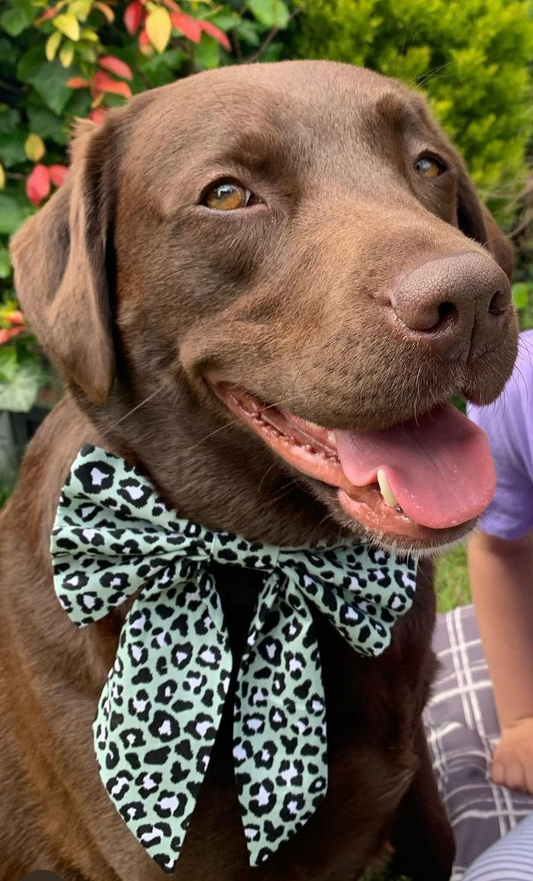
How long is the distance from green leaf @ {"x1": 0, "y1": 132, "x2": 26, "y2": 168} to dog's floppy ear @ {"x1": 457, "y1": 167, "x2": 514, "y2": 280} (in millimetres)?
2043

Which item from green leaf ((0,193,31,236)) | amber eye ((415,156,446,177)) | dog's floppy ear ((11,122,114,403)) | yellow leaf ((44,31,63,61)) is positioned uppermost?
A: amber eye ((415,156,446,177))

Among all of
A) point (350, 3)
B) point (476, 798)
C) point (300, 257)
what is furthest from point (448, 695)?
point (350, 3)

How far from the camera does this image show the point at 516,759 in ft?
7.40

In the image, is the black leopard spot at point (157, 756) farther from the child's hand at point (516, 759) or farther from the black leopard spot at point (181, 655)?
the child's hand at point (516, 759)

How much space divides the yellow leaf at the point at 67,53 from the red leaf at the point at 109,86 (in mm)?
108

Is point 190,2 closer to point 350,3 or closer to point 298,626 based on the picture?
point 350,3

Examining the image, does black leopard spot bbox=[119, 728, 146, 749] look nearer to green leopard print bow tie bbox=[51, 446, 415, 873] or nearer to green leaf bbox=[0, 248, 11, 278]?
green leopard print bow tie bbox=[51, 446, 415, 873]

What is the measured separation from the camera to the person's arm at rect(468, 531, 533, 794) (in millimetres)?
2250

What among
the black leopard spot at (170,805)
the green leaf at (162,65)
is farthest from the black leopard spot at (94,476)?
the green leaf at (162,65)

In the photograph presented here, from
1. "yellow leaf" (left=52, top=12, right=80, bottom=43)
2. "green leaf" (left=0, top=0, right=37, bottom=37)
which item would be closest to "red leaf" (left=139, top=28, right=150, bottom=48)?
"yellow leaf" (left=52, top=12, right=80, bottom=43)

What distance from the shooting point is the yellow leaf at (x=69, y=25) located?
9.11 feet

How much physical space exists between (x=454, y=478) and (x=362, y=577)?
0.30 metres

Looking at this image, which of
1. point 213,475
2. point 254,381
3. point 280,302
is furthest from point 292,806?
point 280,302

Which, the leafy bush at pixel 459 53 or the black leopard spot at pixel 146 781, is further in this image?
the leafy bush at pixel 459 53
